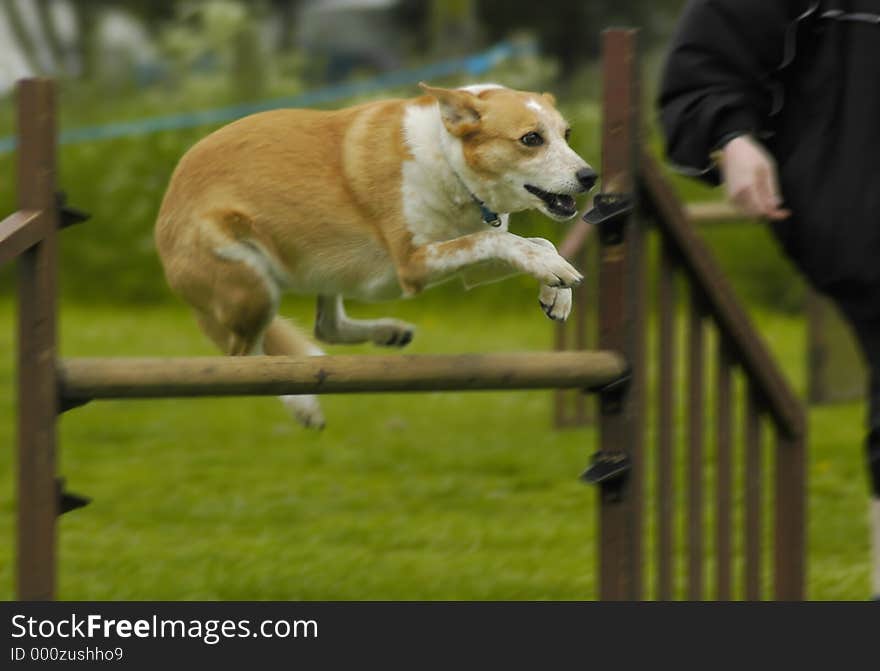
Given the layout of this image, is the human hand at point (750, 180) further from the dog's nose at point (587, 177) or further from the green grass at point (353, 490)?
the green grass at point (353, 490)

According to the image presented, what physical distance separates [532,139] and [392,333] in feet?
2.01

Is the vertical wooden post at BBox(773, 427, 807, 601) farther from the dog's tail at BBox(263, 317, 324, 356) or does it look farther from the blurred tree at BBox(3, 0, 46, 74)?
the blurred tree at BBox(3, 0, 46, 74)

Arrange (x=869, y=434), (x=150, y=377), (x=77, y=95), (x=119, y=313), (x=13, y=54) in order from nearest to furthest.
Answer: (x=150, y=377), (x=869, y=434), (x=119, y=313), (x=77, y=95), (x=13, y=54)

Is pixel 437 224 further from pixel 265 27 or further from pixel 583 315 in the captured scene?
pixel 265 27

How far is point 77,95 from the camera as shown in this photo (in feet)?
36.7

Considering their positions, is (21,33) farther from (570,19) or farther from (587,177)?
(587,177)

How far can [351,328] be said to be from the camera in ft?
9.28

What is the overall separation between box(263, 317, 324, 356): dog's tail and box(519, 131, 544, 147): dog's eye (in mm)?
602

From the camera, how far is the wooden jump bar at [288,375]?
2652mm

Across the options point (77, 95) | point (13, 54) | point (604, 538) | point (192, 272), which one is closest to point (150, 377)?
point (192, 272)

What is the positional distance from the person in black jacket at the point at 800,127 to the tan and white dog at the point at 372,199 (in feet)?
1.79

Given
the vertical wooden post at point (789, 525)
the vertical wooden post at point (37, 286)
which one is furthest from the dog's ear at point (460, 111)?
the vertical wooden post at point (789, 525)
